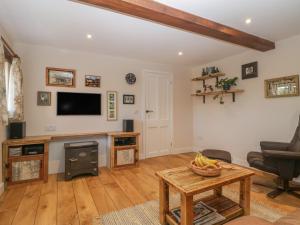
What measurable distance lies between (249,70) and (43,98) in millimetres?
4004

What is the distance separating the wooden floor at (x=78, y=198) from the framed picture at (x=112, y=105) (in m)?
1.20

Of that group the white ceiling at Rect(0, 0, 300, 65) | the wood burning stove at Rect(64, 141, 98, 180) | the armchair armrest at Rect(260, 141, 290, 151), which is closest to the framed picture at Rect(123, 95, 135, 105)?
the white ceiling at Rect(0, 0, 300, 65)

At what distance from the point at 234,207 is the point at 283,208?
741 millimetres

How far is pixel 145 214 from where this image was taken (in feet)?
6.30

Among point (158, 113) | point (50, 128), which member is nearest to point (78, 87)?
point (50, 128)

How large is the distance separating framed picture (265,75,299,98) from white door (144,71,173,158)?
2132 mm

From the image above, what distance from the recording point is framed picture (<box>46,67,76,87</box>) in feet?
10.5

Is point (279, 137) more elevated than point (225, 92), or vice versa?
point (225, 92)

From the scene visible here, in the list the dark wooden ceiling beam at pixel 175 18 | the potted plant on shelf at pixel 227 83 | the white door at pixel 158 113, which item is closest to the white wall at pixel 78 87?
the white door at pixel 158 113

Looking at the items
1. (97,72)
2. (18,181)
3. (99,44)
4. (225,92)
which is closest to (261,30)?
(225,92)

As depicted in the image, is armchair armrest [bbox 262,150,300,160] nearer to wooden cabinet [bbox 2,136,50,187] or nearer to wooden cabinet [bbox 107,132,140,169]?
wooden cabinet [bbox 107,132,140,169]

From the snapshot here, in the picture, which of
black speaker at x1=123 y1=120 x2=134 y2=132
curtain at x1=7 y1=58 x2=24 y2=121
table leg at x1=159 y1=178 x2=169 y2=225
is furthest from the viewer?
black speaker at x1=123 y1=120 x2=134 y2=132

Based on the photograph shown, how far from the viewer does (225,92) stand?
3744mm

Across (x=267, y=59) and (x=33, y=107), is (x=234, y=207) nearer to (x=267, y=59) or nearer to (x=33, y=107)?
(x=267, y=59)
